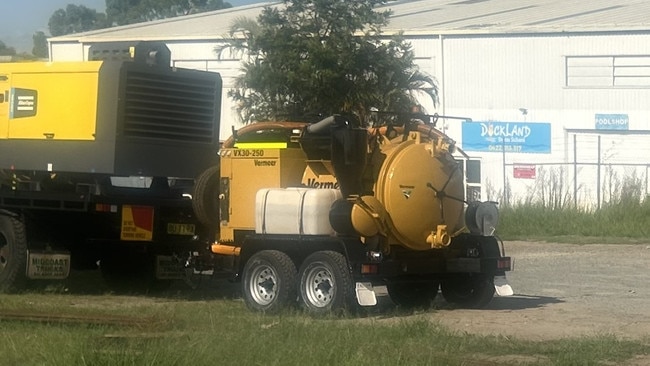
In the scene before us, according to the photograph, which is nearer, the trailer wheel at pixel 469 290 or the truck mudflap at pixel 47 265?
the trailer wheel at pixel 469 290

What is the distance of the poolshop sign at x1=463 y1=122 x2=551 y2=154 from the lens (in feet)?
134

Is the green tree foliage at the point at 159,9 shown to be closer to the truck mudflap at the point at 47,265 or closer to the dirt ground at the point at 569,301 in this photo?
the dirt ground at the point at 569,301

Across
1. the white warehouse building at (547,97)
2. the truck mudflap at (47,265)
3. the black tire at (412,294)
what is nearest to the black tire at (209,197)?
the truck mudflap at (47,265)

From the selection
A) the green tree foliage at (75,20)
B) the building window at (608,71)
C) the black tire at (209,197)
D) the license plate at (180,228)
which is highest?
the green tree foliage at (75,20)

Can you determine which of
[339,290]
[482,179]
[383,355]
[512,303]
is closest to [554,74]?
[482,179]

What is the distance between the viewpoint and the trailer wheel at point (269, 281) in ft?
49.8

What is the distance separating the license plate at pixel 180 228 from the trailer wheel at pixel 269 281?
212cm

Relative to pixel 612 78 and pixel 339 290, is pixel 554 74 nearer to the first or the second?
pixel 612 78

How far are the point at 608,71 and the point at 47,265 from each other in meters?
26.3

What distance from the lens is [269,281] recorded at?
1558 cm

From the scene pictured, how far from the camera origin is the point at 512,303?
1697 cm

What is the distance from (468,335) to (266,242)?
3561 mm

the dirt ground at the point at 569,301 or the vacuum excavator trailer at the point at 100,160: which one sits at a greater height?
the vacuum excavator trailer at the point at 100,160

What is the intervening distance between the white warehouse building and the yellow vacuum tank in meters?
23.1
